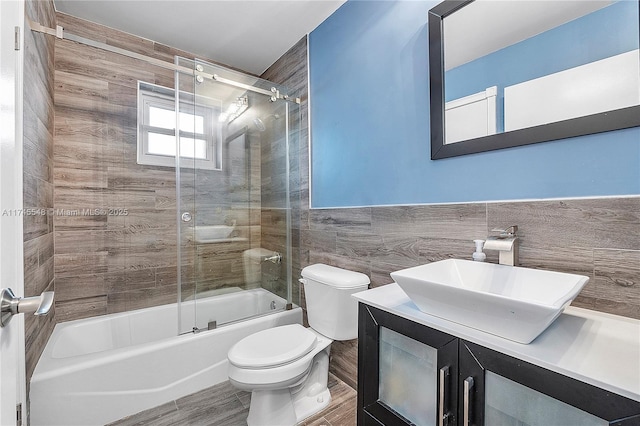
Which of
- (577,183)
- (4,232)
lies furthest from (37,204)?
(577,183)

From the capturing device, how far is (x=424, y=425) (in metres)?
0.93

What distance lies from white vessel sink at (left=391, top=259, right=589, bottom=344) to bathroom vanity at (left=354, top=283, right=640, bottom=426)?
37 mm

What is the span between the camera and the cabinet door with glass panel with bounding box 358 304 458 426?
0.84 m

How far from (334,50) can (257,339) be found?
1.95m

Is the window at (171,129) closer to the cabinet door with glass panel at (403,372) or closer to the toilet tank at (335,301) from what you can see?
the toilet tank at (335,301)

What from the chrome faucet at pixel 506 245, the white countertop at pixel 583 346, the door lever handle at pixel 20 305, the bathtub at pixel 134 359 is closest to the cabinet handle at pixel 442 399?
the white countertop at pixel 583 346

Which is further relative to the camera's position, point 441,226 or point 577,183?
point 441,226

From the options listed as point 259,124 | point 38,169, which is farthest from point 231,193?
point 38,169

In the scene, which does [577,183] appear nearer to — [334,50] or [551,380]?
[551,380]

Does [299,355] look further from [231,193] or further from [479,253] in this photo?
[231,193]

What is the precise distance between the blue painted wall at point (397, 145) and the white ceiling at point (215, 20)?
0.59 feet

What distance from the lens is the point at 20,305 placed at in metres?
0.55

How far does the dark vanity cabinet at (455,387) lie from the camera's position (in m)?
0.62

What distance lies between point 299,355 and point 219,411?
667mm
